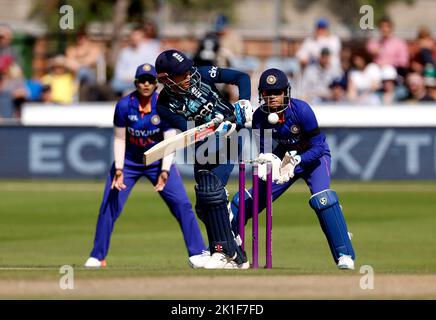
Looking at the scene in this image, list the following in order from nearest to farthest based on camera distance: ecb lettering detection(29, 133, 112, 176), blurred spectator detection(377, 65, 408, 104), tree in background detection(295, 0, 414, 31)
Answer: ecb lettering detection(29, 133, 112, 176) → blurred spectator detection(377, 65, 408, 104) → tree in background detection(295, 0, 414, 31)

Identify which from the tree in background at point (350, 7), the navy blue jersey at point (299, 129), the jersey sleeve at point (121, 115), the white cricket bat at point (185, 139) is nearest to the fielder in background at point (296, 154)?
the navy blue jersey at point (299, 129)

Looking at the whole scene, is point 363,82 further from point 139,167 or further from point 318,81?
point 139,167

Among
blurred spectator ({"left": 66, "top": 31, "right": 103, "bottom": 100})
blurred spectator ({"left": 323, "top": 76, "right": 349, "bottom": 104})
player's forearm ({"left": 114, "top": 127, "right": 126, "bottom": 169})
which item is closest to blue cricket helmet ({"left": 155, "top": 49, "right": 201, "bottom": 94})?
player's forearm ({"left": 114, "top": 127, "right": 126, "bottom": 169})

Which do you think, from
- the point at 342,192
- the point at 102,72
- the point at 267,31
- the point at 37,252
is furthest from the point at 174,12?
the point at 37,252

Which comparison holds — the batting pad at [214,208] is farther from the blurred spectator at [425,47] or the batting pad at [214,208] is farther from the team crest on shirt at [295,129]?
the blurred spectator at [425,47]

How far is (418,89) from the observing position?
2266 centimetres

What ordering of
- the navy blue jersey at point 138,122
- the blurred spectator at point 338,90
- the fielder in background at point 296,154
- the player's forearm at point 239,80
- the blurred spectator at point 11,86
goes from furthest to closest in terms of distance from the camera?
the blurred spectator at point 11,86
the blurred spectator at point 338,90
the navy blue jersey at point 138,122
the fielder in background at point 296,154
the player's forearm at point 239,80

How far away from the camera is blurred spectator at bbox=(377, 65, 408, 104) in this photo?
23016 millimetres

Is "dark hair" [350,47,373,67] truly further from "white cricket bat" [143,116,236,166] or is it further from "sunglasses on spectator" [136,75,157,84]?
"white cricket bat" [143,116,236,166]

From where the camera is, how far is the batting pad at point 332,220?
11.2 m

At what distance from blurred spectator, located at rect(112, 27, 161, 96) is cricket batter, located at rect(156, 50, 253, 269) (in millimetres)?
11669

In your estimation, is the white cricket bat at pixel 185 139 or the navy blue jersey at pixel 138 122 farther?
the navy blue jersey at pixel 138 122

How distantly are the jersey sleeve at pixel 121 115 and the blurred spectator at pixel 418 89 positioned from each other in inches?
429

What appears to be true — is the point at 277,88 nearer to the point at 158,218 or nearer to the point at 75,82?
the point at 158,218
